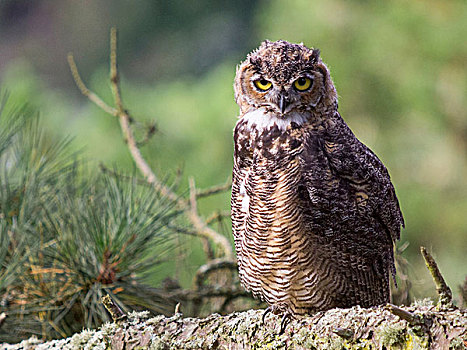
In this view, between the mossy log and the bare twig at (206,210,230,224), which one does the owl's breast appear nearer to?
the mossy log

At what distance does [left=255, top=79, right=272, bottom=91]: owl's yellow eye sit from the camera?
1139mm

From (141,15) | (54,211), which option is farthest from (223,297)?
(141,15)

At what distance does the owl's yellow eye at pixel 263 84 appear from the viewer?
1139 mm

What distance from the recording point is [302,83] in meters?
1.13

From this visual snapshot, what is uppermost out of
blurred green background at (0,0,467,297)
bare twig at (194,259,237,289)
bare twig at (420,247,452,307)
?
blurred green background at (0,0,467,297)

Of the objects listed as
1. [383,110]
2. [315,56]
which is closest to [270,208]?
[315,56]

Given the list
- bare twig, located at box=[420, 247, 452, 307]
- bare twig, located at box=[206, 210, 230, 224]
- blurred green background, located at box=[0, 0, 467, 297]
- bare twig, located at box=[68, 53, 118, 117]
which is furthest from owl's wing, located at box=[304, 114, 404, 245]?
blurred green background, located at box=[0, 0, 467, 297]

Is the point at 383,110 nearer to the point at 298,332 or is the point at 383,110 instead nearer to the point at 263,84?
the point at 263,84

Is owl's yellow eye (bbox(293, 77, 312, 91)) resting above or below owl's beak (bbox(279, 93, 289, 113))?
above

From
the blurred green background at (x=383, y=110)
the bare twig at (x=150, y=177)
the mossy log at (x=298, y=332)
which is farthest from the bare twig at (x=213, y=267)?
the blurred green background at (x=383, y=110)

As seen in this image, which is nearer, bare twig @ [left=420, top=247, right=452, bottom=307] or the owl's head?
bare twig @ [left=420, top=247, right=452, bottom=307]

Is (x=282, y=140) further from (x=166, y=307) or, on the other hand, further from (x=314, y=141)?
(x=166, y=307)

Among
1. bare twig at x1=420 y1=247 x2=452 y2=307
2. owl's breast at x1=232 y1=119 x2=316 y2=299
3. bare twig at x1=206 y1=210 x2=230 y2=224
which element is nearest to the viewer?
bare twig at x1=420 y1=247 x2=452 y2=307

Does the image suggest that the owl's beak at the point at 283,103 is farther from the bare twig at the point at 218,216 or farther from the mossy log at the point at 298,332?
the bare twig at the point at 218,216
